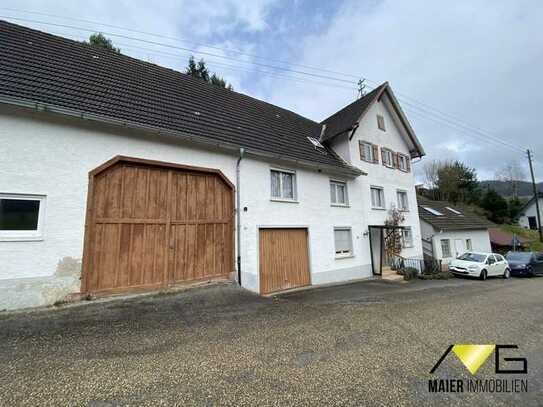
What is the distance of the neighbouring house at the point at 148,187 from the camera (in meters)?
6.04

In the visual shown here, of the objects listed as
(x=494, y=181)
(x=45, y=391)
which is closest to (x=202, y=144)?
(x=45, y=391)

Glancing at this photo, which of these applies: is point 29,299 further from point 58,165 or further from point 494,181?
point 494,181

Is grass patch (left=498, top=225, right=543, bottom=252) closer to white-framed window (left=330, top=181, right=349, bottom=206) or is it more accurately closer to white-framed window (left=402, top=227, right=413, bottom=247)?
white-framed window (left=402, top=227, right=413, bottom=247)

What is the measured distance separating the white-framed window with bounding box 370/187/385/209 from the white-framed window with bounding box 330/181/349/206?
8.31 feet

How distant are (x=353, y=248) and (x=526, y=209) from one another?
44.8 meters

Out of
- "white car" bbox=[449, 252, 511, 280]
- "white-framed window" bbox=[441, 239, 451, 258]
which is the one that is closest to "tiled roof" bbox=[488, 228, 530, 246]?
"white-framed window" bbox=[441, 239, 451, 258]

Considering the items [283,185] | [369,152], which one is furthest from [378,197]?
[283,185]

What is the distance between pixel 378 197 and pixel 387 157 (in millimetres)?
2884

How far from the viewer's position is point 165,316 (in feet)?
18.9

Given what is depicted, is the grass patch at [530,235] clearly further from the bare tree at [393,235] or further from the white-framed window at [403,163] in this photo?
the bare tree at [393,235]

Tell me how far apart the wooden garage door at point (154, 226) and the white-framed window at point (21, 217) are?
966mm

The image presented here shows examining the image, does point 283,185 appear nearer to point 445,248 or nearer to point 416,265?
point 416,265

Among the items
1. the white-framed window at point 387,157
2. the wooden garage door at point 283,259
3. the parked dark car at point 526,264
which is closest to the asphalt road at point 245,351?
the wooden garage door at point 283,259

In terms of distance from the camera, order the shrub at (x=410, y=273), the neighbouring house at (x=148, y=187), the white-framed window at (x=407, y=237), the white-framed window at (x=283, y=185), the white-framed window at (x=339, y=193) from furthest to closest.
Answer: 1. the white-framed window at (x=407, y=237)
2. the shrub at (x=410, y=273)
3. the white-framed window at (x=339, y=193)
4. the white-framed window at (x=283, y=185)
5. the neighbouring house at (x=148, y=187)
